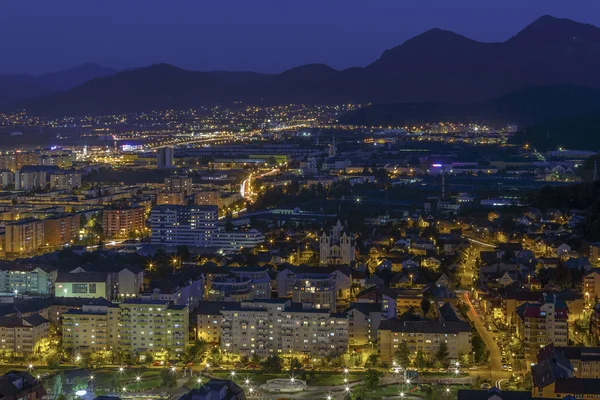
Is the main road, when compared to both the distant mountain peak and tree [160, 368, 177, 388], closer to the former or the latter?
tree [160, 368, 177, 388]

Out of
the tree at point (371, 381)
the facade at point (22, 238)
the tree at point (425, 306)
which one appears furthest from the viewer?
the facade at point (22, 238)

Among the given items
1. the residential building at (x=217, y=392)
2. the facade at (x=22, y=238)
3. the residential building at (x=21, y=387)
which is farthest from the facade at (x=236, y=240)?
the residential building at (x=217, y=392)

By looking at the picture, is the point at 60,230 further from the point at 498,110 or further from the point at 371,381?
the point at 498,110

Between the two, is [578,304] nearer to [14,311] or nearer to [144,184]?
[14,311]

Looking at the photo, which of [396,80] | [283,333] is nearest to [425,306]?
[283,333]

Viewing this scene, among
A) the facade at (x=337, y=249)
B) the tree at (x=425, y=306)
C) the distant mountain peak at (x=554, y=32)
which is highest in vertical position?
the distant mountain peak at (x=554, y=32)

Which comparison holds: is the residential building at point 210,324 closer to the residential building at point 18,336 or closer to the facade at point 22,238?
the residential building at point 18,336
